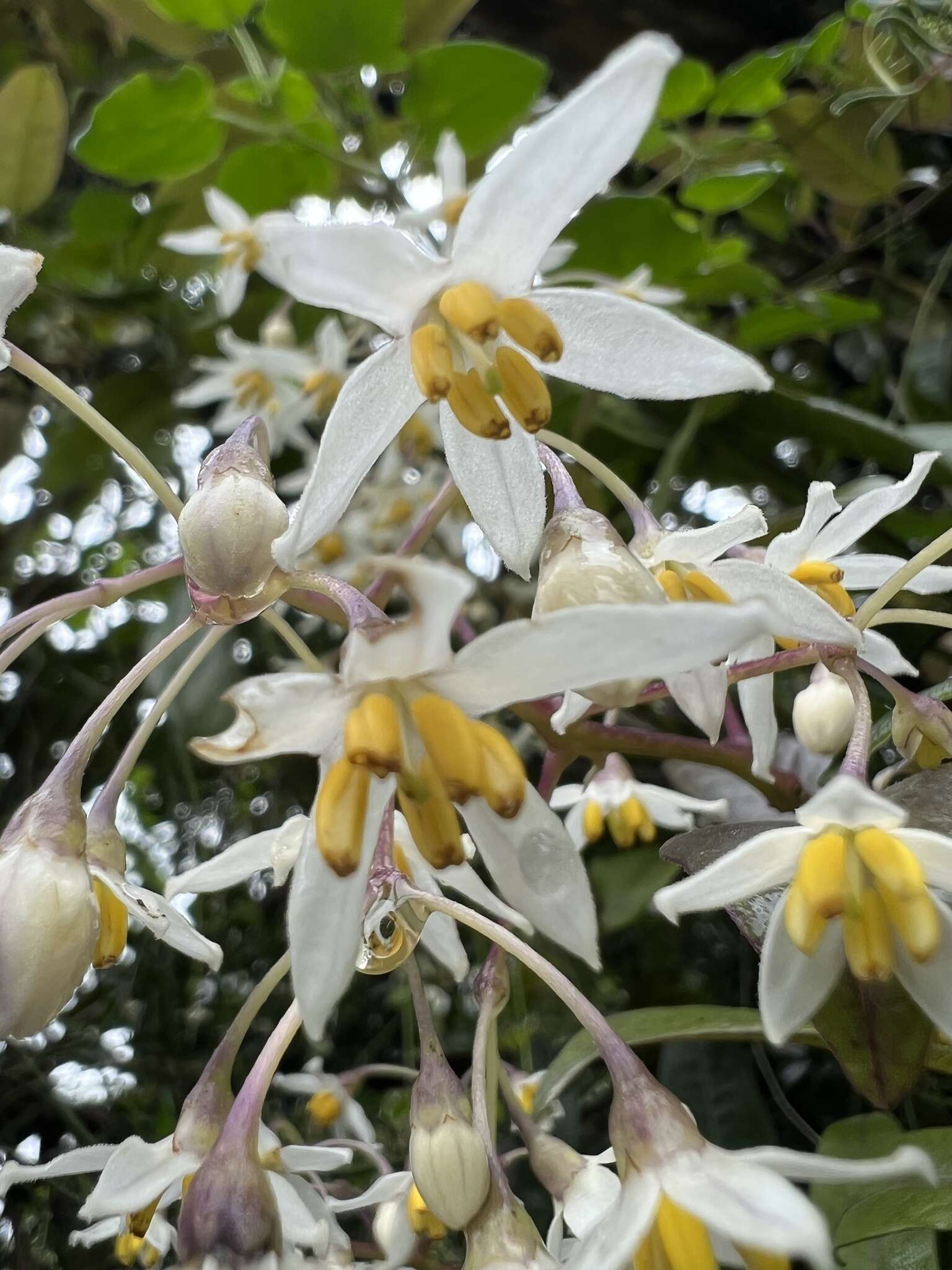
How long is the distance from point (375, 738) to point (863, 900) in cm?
16

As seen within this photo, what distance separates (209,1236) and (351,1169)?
18.8 inches

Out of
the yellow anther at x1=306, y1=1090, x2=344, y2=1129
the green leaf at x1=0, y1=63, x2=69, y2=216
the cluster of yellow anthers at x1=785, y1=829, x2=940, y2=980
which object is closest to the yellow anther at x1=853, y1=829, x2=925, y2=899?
the cluster of yellow anthers at x1=785, y1=829, x2=940, y2=980

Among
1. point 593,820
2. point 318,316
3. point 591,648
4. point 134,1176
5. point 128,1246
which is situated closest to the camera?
point 591,648

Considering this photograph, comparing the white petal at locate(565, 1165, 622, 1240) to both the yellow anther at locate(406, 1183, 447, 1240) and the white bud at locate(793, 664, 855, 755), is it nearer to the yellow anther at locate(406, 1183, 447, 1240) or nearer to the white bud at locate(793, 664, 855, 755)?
the yellow anther at locate(406, 1183, 447, 1240)

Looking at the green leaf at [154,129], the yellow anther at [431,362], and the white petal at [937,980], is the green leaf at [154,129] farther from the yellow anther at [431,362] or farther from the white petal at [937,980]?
the white petal at [937,980]

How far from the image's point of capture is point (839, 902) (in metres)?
0.32

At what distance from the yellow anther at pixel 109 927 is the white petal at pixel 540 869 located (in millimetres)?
168

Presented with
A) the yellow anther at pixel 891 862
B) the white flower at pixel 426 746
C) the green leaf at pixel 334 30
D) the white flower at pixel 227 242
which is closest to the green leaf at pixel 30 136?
the white flower at pixel 227 242

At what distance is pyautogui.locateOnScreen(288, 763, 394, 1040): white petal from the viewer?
0.33 m

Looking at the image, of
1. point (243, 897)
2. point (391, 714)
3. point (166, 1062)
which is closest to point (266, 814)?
point (243, 897)

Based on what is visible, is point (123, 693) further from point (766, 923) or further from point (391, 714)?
point (766, 923)

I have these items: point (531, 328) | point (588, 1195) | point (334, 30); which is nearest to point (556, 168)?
point (531, 328)

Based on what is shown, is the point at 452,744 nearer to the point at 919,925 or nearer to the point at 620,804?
the point at 919,925

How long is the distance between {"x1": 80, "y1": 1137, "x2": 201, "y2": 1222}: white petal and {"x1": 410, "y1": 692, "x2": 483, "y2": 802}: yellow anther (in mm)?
195
